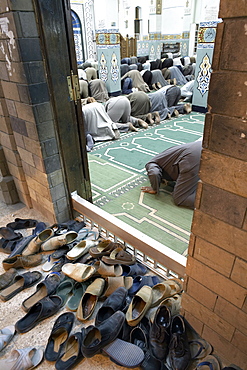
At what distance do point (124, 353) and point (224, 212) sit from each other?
0.97 m

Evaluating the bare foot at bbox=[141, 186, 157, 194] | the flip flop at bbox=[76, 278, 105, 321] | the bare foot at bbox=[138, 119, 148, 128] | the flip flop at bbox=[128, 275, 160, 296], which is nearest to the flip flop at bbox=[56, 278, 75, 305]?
the flip flop at bbox=[76, 278, 105, 321]

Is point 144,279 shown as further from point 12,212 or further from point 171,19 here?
point 171,19

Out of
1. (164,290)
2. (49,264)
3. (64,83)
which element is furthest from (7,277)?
(64,83)

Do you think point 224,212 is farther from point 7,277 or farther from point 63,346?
point 7,277

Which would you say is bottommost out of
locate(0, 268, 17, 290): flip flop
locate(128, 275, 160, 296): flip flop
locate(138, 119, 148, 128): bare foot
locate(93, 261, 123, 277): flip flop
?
locate(138, 119, 148, 128): bare foot

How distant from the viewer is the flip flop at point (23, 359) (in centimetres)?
143

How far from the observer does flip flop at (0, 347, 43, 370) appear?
1.43m

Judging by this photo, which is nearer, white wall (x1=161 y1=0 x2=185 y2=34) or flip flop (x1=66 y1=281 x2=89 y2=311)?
flip flop (x1=66 y1=281 x2=89 y2=311)

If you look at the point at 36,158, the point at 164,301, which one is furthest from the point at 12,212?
the point at 164,301

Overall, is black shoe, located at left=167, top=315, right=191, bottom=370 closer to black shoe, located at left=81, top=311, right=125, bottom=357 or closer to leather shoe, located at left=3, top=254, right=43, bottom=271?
black shoe, located at left=81, top=311, right=125, bottom=357

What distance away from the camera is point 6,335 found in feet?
5.21

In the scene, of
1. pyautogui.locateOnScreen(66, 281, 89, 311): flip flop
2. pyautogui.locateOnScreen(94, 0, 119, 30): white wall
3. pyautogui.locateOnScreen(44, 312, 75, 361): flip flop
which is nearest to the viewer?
pyautogui.locateOnScreen(44, 312, 75, 361): flip flop

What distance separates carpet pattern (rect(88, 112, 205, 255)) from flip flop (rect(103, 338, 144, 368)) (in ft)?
3.90

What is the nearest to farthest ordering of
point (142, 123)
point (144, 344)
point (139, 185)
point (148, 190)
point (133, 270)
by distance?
point (144, 344), point (133, 270), point (148, 190), point (139, 185), point (142, 123)
